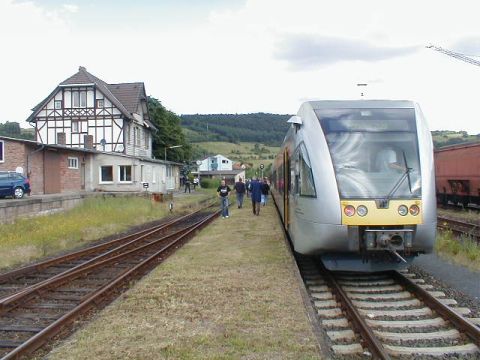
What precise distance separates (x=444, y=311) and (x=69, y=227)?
1374 centimetres

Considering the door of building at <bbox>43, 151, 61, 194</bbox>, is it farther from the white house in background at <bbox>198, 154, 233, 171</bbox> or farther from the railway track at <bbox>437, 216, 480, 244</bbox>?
the white house in background at <bbox>198, 154, 233, 171</bbox>

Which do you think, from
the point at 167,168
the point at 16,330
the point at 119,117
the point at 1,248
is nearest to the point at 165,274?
the point at 16,330

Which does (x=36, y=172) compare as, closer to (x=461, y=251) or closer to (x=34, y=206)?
(x=34, y=206)

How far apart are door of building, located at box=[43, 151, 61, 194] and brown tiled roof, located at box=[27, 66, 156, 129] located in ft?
39.4

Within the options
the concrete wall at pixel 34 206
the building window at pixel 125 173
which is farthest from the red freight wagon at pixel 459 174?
the building window at pixel 125 173

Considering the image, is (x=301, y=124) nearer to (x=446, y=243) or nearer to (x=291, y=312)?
(x=291, y=312)

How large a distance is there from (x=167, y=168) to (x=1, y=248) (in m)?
40.5

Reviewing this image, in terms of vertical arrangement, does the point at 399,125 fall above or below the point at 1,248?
above

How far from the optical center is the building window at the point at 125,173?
39.2 metres

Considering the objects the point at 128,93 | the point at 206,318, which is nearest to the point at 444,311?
the point at 206,318

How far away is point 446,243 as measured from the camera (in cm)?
1188

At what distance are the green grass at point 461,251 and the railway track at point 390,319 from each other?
196cm

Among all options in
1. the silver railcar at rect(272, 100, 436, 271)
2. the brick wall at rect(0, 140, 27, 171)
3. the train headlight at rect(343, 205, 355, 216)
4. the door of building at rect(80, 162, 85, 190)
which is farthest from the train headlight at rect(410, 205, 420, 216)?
the door of building at rect(80, 162, 85, 190)

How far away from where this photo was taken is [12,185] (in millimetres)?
23484
